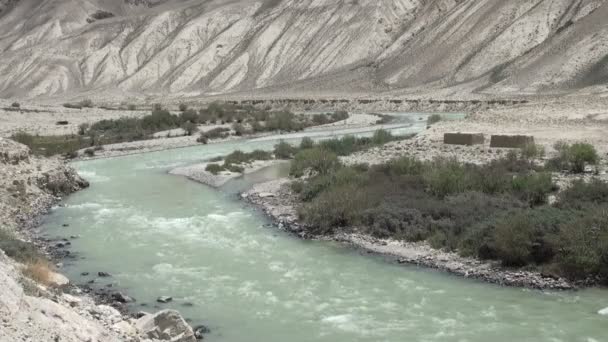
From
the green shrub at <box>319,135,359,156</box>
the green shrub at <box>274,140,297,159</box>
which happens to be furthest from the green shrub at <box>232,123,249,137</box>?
the green shrub at <box>319,135,359,156</box>

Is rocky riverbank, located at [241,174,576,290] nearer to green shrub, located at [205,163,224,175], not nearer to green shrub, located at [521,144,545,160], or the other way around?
green shrub, located at [205,163,224,175]

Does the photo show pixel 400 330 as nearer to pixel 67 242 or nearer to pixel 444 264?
pixel 444 264

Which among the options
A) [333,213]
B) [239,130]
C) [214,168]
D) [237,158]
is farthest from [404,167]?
[239,130]

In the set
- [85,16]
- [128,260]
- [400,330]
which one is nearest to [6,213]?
[128,260]

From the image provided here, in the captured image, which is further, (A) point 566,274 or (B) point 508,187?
(B) point 508,187

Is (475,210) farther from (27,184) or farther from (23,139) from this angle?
(23,139)
